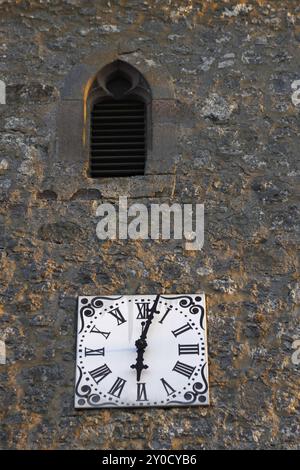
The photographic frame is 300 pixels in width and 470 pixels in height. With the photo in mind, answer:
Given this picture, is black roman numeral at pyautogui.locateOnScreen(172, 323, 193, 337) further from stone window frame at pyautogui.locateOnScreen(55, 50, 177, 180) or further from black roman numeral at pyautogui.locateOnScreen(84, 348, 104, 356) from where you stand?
stone window frame at pyautogui.locateOnScreen(55, 50, 177, 180)

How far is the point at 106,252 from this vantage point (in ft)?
30.9

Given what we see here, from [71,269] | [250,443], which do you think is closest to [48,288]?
[71,269]

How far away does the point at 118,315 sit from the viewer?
360 inches

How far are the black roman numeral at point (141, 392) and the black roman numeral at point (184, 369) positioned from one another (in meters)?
0.21

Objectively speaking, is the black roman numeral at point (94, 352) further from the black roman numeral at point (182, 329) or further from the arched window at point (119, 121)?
the arched window at point (119, 121)

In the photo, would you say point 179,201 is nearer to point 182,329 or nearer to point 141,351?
point 182,329

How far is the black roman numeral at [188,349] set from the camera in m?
9.00

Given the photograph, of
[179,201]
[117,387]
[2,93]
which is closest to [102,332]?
[117,387]

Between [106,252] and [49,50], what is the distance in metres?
1.68

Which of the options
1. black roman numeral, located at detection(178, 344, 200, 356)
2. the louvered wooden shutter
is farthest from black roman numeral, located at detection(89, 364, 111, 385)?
the louvered wooden shutter

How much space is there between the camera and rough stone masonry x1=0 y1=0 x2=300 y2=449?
8.76 meters


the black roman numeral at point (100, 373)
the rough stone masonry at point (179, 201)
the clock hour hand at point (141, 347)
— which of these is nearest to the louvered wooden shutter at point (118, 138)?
the rough stone masonry at point (179, 201)

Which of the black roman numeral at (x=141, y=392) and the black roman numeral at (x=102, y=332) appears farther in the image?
the black roman numeral at (x=102, y=332)
